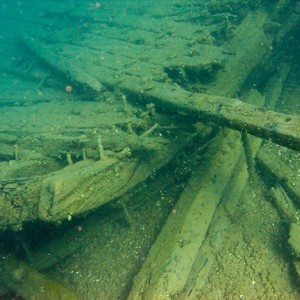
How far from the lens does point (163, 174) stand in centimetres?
511

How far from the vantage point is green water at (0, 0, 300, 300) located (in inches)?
146

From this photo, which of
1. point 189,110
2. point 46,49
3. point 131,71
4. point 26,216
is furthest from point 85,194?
point 46,49

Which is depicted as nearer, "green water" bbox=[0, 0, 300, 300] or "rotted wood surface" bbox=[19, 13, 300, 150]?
"rotted wood surface" bbox=[19, 13, 300, 150]

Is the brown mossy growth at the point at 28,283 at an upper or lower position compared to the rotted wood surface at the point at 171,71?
lower

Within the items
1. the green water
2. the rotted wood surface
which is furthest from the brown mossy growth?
the rotted wood surface

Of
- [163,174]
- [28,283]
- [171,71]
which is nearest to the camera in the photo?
Result: [28,283]

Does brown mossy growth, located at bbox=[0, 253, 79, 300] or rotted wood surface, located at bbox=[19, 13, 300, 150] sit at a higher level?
rotted wood surface, located at bbox=[19, 13, 300, 150]

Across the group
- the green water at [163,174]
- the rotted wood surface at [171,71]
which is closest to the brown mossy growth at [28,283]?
the green water at [163,174]

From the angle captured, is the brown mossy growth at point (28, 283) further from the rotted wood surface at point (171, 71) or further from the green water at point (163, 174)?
the rotted wood surface at point (171, 71)

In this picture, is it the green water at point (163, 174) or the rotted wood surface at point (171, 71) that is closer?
the rotted wood surface at point (171, 71)

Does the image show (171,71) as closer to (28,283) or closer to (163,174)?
(163,174)

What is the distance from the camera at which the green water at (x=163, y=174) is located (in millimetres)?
3717

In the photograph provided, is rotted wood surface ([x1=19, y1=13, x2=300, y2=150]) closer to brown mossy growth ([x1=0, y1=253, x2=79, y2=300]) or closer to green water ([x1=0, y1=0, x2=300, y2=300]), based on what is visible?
green water ([x1=0, y1=0, x2=300, y2=300])

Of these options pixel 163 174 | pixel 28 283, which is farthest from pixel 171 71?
pixel 28 283
